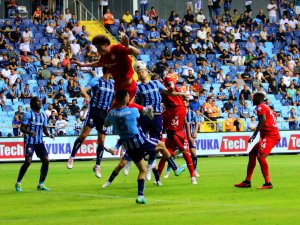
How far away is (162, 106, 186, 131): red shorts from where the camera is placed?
2298cm

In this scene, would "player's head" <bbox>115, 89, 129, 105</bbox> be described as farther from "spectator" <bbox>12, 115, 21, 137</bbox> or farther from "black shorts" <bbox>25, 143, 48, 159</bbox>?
"spectator" <bbox>12, 115, 21, 137</bbox>

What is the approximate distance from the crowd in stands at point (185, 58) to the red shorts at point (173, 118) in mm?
13126

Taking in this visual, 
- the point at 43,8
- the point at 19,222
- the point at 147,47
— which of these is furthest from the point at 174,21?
the point at 19,222

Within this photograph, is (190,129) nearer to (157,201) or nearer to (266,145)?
(266,145)

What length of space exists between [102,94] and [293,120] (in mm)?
21157

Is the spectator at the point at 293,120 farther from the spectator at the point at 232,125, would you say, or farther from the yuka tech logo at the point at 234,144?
the yuka tech logo at the point at 234,144

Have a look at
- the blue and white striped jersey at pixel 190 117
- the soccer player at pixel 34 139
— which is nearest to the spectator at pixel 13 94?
the blue and white striped jersey at pixel 190 117

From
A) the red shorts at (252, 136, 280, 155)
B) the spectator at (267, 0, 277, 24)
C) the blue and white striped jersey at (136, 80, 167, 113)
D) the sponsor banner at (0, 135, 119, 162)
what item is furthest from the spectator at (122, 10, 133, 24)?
the red shorts at (252, 136, 280, 155)

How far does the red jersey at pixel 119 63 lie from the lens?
19.6 m

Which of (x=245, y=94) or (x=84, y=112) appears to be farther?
(x=245, y=94)

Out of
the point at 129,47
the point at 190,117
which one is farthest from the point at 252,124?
the point at 129,47

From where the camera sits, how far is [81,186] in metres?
22.8

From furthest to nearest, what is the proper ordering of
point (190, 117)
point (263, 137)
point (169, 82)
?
point (190, 117) → point (169, 82) → point (263, 137)

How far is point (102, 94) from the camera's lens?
70.6 ft
